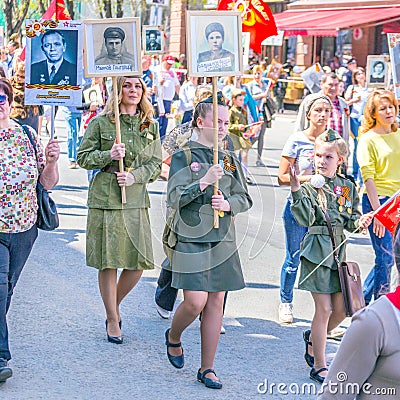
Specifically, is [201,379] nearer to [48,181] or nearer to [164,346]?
[164,346]

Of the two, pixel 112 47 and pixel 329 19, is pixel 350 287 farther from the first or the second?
pixel 329 19

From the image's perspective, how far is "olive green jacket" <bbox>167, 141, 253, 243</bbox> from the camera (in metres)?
5.27

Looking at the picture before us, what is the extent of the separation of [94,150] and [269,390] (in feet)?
6.44

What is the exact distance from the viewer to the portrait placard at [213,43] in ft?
18.7

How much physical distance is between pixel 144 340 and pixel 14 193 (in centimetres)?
151

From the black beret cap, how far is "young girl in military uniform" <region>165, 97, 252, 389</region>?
1036 mm

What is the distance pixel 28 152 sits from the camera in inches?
209

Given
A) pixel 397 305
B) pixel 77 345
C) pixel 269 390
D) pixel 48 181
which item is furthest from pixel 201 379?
pixel 397 305

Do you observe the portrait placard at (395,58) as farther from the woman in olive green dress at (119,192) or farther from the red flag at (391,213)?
the red flag at (391,213)

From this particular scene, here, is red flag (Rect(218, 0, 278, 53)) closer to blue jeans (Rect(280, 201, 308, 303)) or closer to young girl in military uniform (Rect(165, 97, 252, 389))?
blue jeans (Rect(280, 201, 308, 303))

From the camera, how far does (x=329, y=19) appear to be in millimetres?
28938

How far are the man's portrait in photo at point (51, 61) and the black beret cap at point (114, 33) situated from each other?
11.7 inches

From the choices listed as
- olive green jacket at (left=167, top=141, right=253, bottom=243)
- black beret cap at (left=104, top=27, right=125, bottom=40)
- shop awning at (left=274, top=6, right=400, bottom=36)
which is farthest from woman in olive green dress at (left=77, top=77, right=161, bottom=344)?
shop awning at (left=274, top=6, right=400, bottom=36)

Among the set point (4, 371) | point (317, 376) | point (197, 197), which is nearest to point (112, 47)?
point (197, 197)
